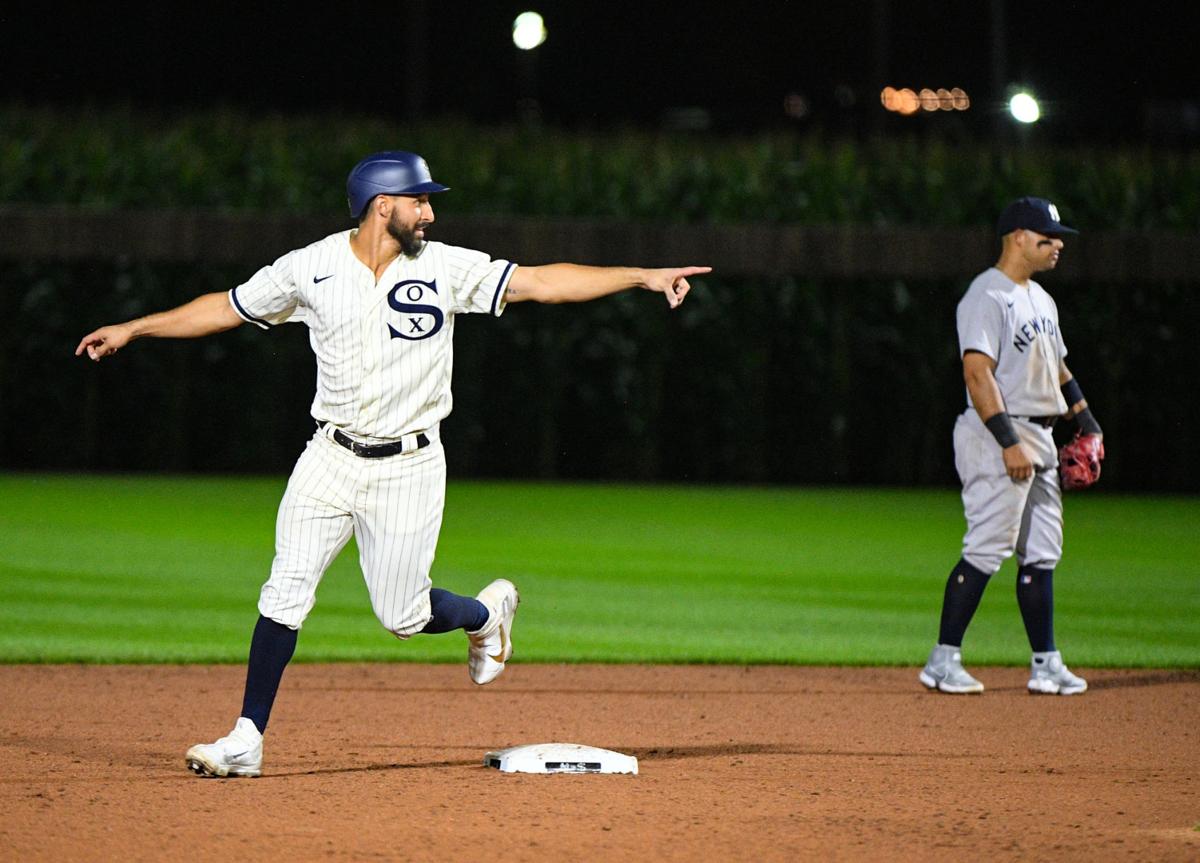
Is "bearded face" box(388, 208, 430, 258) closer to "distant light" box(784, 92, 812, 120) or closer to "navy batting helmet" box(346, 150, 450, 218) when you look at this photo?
"navy batting helmet" box(346, 150, 450, 218)

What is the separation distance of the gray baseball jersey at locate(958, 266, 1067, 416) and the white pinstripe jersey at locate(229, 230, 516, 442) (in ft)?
8.80

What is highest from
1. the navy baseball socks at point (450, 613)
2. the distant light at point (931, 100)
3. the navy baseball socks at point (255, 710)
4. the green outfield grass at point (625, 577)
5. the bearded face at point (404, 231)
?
the distant light at point (931, 100)

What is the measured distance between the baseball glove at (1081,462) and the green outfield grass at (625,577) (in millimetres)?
1434

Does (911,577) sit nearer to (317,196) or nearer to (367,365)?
(367,365)

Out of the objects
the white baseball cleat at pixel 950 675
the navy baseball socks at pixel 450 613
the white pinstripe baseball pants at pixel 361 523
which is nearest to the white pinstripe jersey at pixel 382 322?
the white pinstripe baseball pants at pixel 361 523

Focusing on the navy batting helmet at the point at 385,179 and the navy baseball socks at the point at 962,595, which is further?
the navy baseball socks at the point at 962,595

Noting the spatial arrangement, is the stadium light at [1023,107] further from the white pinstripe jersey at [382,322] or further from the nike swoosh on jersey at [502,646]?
the white pinstripe jersey at [382,322]

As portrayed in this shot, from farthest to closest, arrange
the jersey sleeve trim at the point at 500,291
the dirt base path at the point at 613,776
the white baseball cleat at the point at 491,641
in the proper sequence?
the white baseball cleat at the point at 491,641 < the jersey sleeve trim at the point at 500,291 < the dirt base path at the point at 613,776

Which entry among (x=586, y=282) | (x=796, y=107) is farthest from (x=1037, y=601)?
(x=796, y=107)

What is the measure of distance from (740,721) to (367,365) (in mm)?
2651

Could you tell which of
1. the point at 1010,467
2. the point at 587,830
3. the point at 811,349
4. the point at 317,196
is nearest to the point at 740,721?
the point at 1010,467

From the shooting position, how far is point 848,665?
9922mm

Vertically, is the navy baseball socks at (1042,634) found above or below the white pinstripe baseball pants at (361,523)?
below

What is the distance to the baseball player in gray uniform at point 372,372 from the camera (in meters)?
6.33
